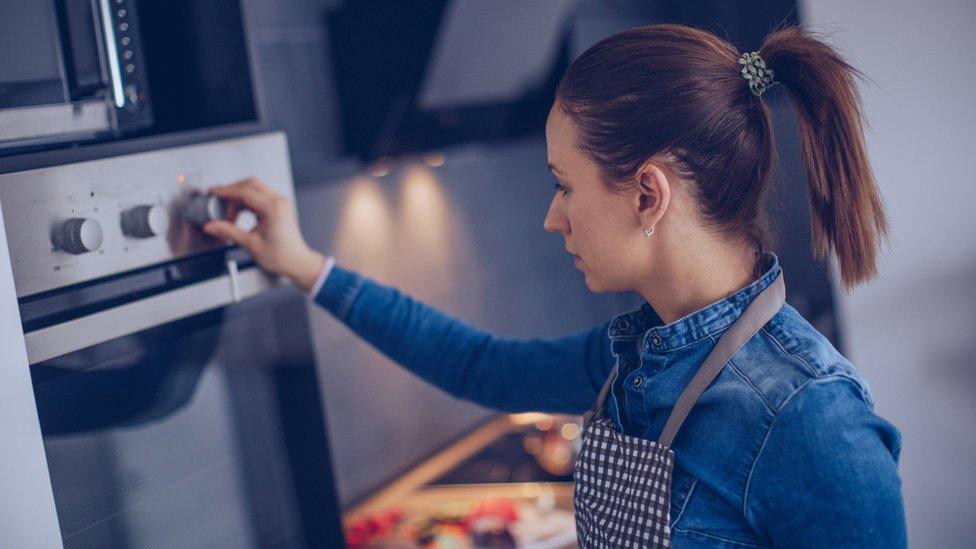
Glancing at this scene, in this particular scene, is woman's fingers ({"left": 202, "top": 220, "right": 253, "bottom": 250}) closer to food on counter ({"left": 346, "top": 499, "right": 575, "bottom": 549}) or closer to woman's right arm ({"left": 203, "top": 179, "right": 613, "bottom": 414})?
woman's right arm ({"left": 203, "top": 179, "right": 613, "bottom": 414})

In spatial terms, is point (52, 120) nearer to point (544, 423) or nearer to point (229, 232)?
point (229, 232)

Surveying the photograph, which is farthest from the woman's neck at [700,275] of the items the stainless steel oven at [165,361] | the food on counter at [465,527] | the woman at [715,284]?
the food on counter at [465,527]

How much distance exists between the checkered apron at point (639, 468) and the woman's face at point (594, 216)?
13cm

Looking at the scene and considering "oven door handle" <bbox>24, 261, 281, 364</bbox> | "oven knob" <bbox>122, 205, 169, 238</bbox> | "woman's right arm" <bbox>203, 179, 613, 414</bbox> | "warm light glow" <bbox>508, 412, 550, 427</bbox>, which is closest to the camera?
"oven door handle" <bbox>24, 261, 281, 364</bbox>

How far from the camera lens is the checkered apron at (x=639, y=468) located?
0.85 metres

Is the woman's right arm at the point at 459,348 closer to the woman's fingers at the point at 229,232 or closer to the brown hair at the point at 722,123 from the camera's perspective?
the woman's fingers at the point at 229,232

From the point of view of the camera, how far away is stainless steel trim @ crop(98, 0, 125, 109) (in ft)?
2.95

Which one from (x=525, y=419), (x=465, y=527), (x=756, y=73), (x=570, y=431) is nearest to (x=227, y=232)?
(x=756, y=73)

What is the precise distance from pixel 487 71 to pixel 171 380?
1013mm

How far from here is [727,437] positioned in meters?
0.81

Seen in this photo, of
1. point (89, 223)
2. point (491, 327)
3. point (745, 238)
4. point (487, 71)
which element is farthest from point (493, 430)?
point (89, 223)

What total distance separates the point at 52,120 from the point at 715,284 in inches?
26.1

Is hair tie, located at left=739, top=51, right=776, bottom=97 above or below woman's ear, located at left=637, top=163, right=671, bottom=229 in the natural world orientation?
above

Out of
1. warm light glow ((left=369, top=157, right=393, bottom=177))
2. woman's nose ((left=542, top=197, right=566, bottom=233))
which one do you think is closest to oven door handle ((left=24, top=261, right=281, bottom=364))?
woman's nose ((left=542, top=197, right=566, bottom=233))
